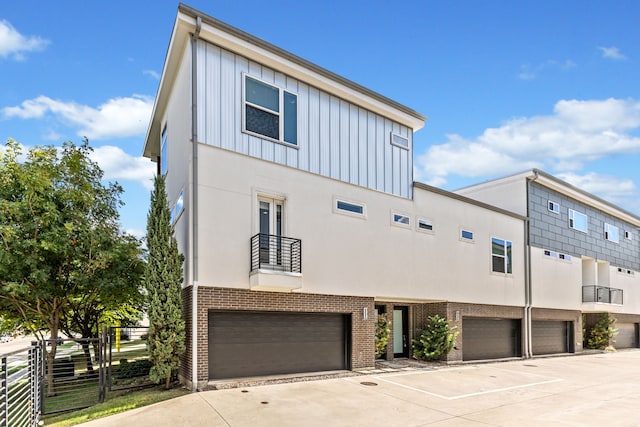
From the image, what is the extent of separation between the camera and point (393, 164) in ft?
51.1

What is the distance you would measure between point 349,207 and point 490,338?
9.54 metres

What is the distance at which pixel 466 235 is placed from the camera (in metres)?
17.8

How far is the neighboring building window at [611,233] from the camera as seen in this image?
2702 centimetres

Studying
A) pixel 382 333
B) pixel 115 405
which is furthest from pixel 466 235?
pixel 115 405

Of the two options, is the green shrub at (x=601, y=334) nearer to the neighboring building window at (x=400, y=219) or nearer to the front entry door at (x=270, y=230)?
the neighboring building window at (x=400, y=219)

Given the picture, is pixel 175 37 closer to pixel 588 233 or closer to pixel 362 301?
pixel 362 301

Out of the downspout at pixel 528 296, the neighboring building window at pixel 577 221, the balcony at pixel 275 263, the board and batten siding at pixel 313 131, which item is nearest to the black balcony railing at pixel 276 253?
the balcony at pixel 275 263

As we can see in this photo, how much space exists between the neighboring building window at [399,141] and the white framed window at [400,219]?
244cm

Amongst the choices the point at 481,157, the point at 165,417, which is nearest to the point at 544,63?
the point at 165,417

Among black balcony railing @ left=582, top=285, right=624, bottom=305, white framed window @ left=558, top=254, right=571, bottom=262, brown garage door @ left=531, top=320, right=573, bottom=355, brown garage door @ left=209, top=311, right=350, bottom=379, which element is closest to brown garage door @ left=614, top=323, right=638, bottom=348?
black balcony railing @ left=582, top=285, right=624, bottom=305

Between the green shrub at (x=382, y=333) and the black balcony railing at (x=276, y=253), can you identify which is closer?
the black balcony railing at (x=276, y=253)

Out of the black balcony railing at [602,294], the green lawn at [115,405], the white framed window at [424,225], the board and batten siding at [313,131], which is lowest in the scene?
the green lawn at [115,405]

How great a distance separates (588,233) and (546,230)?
5.05m

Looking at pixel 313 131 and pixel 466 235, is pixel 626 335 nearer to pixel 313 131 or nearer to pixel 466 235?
pixel 466 235
